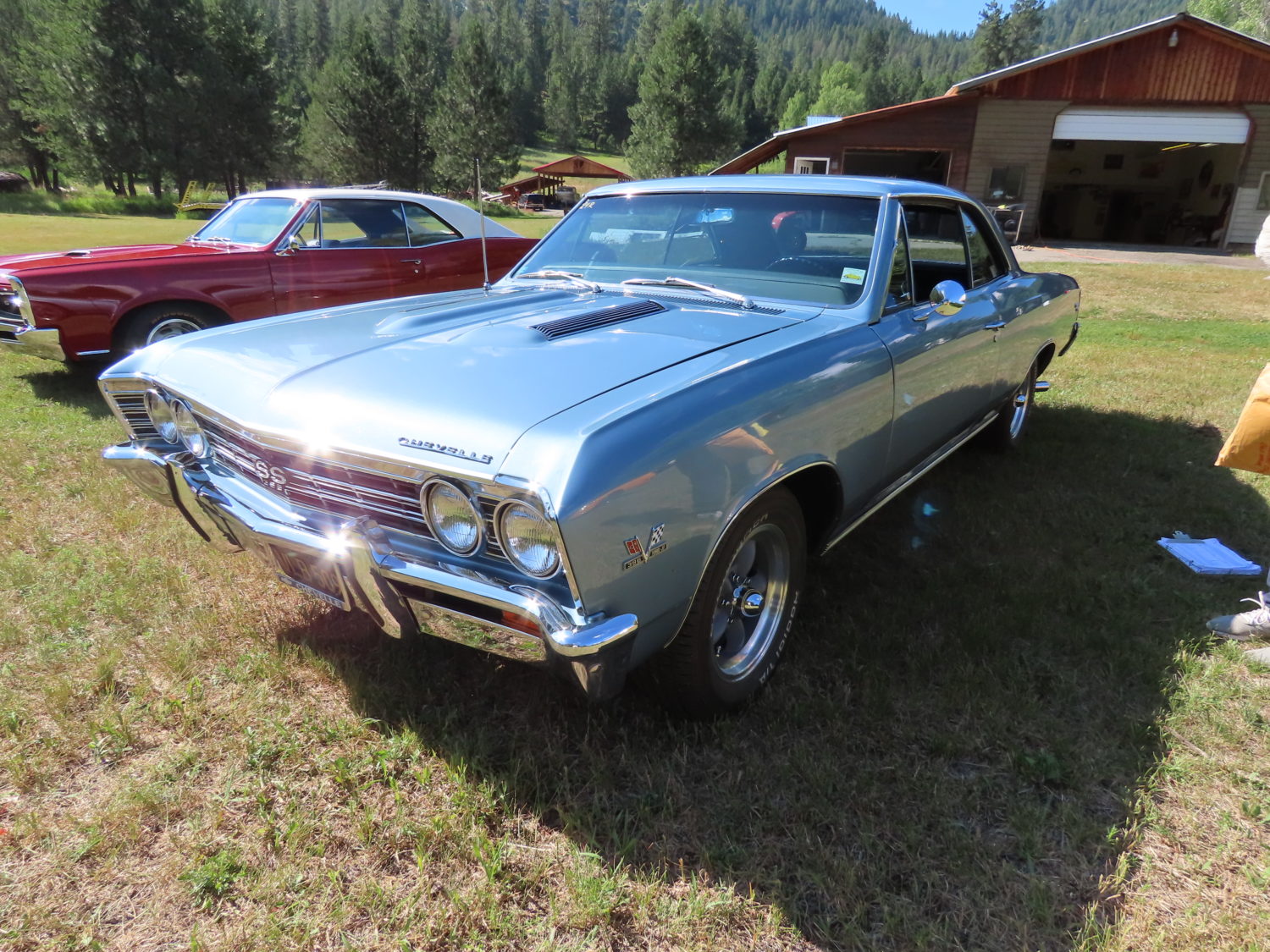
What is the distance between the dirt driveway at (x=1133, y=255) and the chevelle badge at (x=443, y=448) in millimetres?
16251

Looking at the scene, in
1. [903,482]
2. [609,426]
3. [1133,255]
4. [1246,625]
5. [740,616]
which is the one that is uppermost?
[609,426]

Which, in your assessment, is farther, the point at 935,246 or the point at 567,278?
the point at 935,246

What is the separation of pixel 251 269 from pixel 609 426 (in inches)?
217

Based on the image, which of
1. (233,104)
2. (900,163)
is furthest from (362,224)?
(233,104)

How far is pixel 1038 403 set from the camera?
6.22m

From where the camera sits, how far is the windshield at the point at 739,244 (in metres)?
3.05

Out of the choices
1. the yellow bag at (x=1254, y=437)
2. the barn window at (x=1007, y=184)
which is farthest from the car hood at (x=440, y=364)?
the barn window at (x=1007, y=184)

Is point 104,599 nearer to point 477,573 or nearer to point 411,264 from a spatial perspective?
point 477,573

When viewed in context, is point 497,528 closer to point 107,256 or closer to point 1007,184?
point 107,256

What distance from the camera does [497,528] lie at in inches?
72.2

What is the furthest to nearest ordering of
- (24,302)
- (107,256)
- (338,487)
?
(107,256)
(24,302)
(338,487)

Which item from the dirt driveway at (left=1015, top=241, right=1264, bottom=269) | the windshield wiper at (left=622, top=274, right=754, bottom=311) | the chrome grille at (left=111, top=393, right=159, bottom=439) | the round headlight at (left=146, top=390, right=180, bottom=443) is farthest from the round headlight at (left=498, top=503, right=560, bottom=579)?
the dirt driveway at (left=1015, top=241, right=1264, bottom=269)

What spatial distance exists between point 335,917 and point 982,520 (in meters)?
3.43

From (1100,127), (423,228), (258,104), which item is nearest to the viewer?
(423,228)
